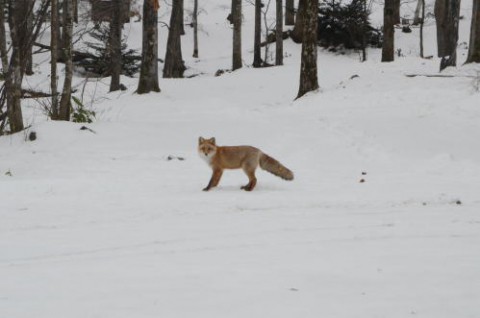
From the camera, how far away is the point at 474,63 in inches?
655

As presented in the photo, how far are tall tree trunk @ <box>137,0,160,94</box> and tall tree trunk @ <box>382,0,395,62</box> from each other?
9.84 metres

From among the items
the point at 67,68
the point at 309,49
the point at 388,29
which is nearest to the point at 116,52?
the point at 309,49

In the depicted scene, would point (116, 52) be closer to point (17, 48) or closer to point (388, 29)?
point (388, 29)

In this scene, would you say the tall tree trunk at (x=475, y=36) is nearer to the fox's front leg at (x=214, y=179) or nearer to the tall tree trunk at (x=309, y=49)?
the tall tree trunk at (x=309, y=49)

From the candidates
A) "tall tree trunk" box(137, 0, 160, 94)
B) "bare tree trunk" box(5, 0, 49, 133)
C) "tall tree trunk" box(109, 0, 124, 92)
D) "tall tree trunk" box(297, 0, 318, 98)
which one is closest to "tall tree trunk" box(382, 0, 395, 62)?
"tall tree trunk" box(297, 0, 318, 98)

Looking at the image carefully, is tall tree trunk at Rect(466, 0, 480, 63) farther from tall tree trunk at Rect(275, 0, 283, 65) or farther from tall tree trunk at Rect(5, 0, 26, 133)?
tall tree trunk at Rect(5, 0, 26, 133)

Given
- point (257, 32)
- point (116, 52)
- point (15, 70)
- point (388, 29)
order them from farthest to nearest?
1. point (257, 32)
2. point (116, 52)
3. point (388, 29)
4. point (15, 70)

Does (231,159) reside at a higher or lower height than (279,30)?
lower

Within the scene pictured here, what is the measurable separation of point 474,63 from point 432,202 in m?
11.4

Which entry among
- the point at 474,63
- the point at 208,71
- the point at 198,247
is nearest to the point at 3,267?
the point at 198,247

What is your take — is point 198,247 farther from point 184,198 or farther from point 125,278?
point 184,198

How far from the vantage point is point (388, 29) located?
22266 mm

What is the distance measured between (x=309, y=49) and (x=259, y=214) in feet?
36.8

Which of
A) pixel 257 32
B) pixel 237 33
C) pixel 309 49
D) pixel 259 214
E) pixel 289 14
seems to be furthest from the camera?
pixel 289 14
